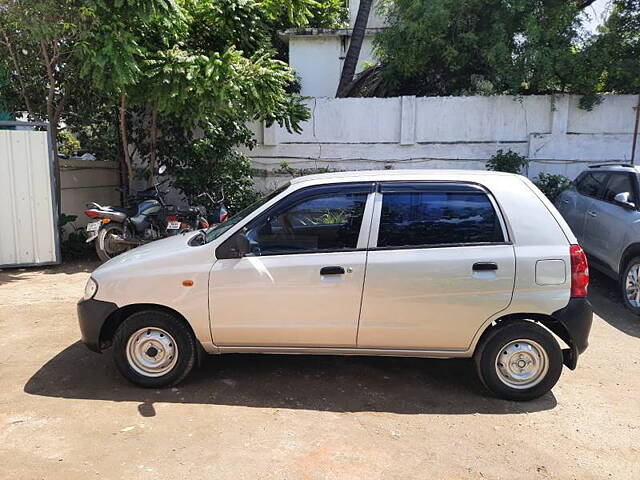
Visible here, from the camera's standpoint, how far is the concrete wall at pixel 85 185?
370 inches

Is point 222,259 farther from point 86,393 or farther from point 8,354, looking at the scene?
point 8,354

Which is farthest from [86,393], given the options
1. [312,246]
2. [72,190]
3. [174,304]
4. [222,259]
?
[72,190]

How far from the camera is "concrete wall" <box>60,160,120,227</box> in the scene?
941 centimetres

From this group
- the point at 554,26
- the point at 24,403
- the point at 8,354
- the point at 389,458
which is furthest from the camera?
the point at 554,26

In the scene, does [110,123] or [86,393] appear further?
[110,123]

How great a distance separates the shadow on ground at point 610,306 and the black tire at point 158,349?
15.4ft

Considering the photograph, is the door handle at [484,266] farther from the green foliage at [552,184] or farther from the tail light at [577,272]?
the green foliage at [552,184]

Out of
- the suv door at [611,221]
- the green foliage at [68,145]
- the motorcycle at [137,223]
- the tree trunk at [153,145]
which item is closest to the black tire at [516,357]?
the suv door at [611,221]

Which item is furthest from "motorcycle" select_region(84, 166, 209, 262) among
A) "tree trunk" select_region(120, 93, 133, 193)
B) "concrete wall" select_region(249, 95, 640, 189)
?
"concrete wall" select_region(249, 95, 640, 189)

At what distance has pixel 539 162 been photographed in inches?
395

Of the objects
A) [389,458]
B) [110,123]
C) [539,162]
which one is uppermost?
[110,123]

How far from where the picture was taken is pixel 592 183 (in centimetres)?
780

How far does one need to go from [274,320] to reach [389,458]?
50.4 inches

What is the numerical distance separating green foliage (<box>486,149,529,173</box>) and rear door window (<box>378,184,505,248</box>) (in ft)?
19.9
